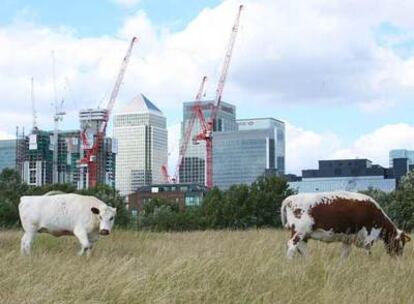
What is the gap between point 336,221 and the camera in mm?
14930

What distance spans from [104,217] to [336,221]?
4.93 meters

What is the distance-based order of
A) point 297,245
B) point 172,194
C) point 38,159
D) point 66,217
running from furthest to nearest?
point 38,159, point 172,194, point 66,217, point 297,245

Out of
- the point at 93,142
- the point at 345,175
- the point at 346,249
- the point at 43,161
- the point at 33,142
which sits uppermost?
the point at 33,142

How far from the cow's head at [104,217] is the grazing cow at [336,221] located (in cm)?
372

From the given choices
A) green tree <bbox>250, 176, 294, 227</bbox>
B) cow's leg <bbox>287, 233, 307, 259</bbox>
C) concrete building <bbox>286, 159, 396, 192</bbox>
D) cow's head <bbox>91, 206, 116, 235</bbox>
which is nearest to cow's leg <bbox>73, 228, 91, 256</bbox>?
cow's head <bbox>91, 206, 116, 235</bbox>

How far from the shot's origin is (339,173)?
193000 millimetres

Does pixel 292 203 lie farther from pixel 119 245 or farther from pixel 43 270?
pixel 43 270

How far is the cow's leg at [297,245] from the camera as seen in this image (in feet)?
46.3

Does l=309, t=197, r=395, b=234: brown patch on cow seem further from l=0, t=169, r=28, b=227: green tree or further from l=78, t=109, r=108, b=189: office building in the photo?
l=78, t=109, r=108, b=189: office building

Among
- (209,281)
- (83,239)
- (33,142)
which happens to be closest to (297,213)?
(83,239)

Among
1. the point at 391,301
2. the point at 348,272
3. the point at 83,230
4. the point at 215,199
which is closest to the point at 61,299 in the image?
the point at 391,301

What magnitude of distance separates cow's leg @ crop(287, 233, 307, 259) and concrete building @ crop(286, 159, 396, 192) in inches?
6540

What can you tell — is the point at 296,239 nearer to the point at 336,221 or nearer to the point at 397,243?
the point at 336,221

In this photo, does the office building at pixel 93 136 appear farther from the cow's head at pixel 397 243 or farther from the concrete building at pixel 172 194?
the cow's head at pixel 397 243
